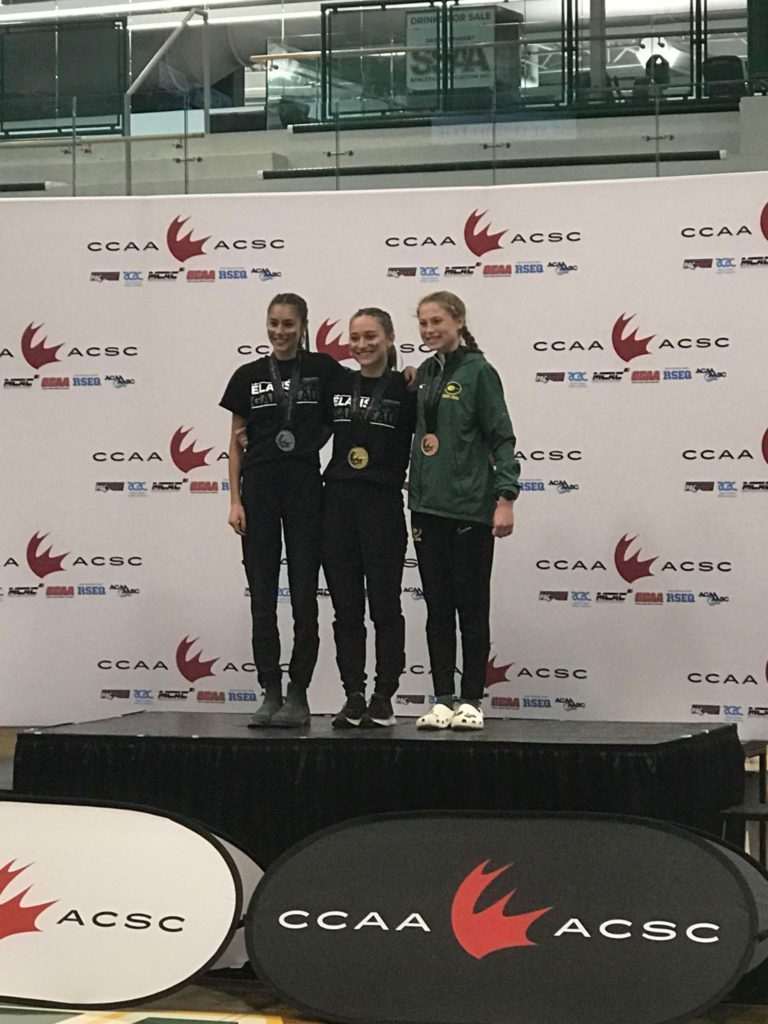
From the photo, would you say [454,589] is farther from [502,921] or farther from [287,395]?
[502,921]

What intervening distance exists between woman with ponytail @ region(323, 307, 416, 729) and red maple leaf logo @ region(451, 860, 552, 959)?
1.14m

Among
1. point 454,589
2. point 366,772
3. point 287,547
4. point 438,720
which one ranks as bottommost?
point 366,772

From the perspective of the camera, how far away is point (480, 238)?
609 cm

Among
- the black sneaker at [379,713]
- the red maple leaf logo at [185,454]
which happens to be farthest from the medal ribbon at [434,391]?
the red maple leaf logo at [185,454]

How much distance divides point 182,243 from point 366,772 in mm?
3195

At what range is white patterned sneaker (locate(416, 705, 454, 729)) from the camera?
4211 mm

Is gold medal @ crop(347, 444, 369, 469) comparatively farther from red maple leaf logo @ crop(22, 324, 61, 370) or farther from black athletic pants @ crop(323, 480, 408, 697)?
red maple leaf logo @ crop(22, 324, 61, 370)

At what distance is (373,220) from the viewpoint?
20.2 feet

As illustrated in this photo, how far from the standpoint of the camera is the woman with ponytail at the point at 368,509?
431 centimetres

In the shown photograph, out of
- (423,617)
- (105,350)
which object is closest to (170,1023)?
(423,617)

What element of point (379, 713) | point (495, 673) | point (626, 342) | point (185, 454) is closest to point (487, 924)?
point (379, 713)

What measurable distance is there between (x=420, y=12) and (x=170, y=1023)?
5232 millimetres

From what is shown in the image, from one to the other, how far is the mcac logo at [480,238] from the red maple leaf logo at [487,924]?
11.6 feet

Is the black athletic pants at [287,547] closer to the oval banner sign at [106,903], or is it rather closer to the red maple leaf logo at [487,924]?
the oval banner sign at [106,903]
